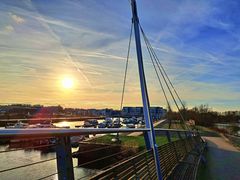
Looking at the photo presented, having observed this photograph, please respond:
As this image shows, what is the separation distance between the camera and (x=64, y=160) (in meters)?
2.06

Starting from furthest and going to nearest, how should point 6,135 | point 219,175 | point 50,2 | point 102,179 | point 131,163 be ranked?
point 219,175
point 50,2
point 131,163
point 102,179
point 6,135

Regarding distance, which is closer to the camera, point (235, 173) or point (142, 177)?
point (142, 177)

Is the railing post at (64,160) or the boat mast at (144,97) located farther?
the boat mast at (144,97)

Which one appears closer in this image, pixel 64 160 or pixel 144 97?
pixel 64 160

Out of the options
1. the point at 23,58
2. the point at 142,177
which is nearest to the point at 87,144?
the point at 23,58

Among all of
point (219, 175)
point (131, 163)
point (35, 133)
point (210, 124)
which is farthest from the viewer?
point (210, 124)

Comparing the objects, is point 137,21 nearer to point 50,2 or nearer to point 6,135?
point 50,2

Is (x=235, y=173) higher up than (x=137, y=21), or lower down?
lower down

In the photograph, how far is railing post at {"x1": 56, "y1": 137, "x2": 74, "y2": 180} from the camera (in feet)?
6.66

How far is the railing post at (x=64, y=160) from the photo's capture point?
2031 millimetres

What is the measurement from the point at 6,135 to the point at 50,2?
4.98m

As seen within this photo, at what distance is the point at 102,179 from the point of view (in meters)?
2.62

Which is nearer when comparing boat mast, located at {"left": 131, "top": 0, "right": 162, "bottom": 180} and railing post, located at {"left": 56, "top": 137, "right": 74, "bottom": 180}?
railing post, located at {"left": 56, "top": 137, "right": 74, "bottom": 180}

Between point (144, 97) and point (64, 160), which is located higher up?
point (144, 97)
